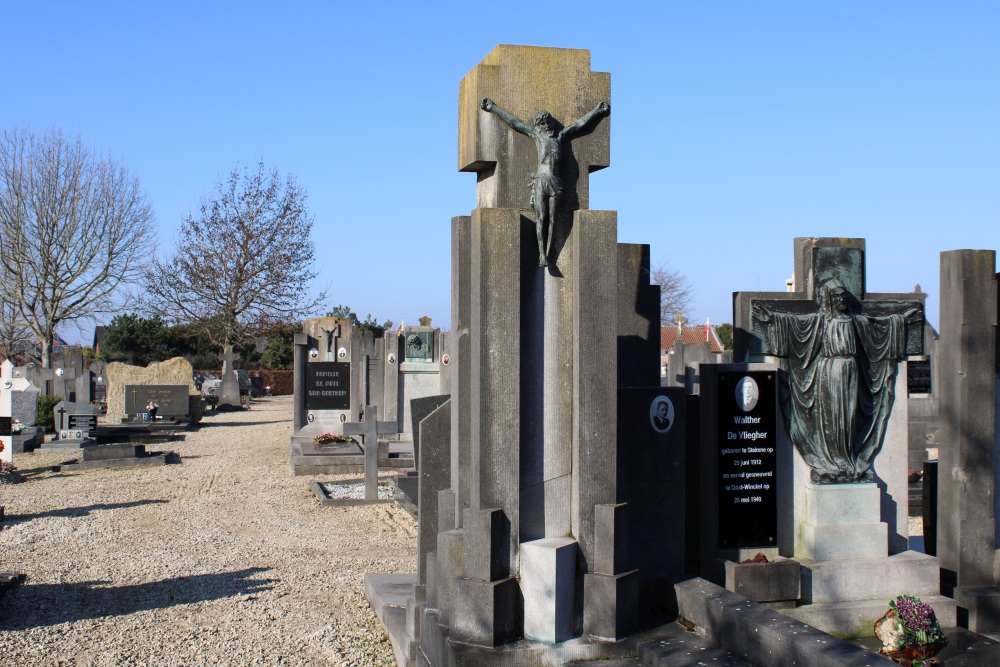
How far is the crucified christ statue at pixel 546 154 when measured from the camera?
5477 mm

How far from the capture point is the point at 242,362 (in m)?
49.6

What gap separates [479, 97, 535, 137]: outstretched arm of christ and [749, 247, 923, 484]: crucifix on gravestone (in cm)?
211

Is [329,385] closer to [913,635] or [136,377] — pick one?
[136,377]

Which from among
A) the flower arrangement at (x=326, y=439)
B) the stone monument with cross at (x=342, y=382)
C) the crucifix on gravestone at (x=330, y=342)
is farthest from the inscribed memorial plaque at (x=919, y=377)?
the crucifix on gravestone at (x=330, y=342)

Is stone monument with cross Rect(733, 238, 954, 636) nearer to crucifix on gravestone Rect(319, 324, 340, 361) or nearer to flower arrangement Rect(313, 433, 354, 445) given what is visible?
flower arrangement Rect(313, 433, 354, 445)

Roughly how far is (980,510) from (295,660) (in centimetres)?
481

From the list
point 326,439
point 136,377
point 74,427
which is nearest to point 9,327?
point 136,377

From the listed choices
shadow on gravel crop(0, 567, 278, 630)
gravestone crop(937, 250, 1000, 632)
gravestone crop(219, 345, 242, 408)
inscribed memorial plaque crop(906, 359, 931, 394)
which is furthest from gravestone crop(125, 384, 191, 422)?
gravestone crop(937, 250, 1000, 632)

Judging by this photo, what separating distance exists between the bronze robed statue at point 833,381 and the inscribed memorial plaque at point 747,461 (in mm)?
191

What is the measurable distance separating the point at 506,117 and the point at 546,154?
1.03ft

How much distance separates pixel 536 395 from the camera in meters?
5.48

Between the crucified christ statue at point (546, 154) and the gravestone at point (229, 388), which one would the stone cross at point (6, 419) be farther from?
the gravestone at point (229, 388)

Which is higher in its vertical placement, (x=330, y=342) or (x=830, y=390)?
(x=330, y=342)

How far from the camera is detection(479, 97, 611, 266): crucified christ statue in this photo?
18.0 ft
